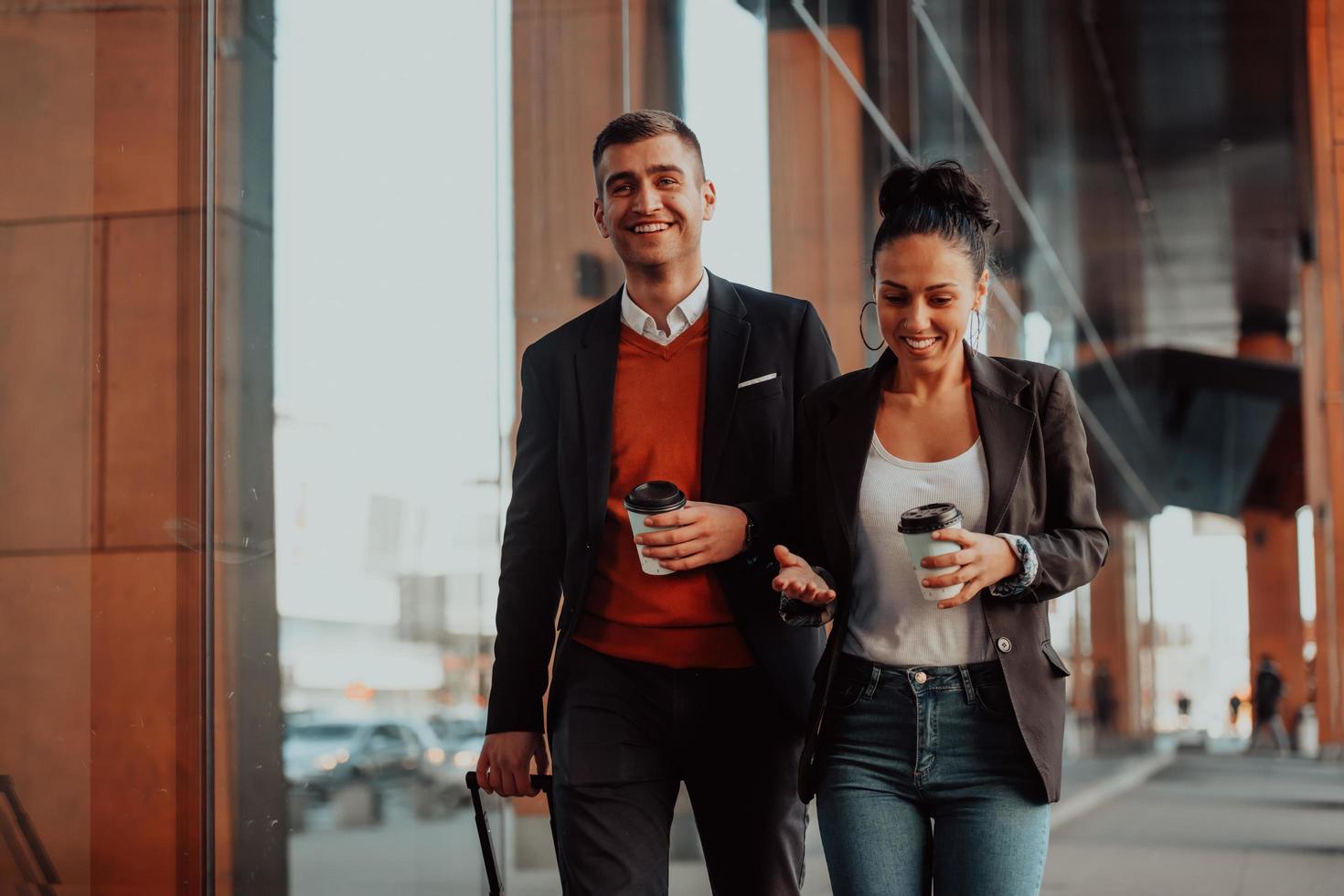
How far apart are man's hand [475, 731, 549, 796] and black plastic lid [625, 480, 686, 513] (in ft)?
2.03

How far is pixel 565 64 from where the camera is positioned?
748cm

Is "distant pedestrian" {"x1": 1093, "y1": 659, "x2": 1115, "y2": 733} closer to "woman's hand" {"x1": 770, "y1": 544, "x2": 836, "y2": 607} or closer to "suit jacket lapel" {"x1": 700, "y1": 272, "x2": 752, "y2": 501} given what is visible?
"suit jacket lapel" {"x1": 700, "y1": 272, "x2": 752, "y2": 501}

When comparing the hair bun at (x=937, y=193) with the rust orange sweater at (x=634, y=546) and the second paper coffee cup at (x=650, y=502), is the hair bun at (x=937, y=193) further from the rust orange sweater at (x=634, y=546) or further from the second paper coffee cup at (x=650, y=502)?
the second paper coffee cup at (x=650, y=502)

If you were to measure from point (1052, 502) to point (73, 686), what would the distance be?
2984 millimetres

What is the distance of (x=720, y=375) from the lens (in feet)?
10.1

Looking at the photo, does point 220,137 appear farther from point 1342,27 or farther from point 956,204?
point 1342,27

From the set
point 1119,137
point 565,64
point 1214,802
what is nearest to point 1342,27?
point 1119,137

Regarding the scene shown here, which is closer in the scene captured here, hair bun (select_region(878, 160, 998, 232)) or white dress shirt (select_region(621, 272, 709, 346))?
hair bun (select_region(878, 160, 998, 232))

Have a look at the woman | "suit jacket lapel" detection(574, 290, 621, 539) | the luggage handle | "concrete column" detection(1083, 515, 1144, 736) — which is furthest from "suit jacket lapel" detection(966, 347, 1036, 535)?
"concrete column" detection(1083, 515, 1144, 736)

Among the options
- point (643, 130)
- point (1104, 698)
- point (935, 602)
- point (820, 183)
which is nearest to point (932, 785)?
point (935, 602)

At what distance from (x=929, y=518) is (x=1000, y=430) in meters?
0.32

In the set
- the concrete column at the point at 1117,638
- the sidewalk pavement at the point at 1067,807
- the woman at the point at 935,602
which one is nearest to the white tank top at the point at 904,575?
the woman at the point at 935,602

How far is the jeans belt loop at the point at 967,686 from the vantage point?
2.77 metres

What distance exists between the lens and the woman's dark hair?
2.81m
